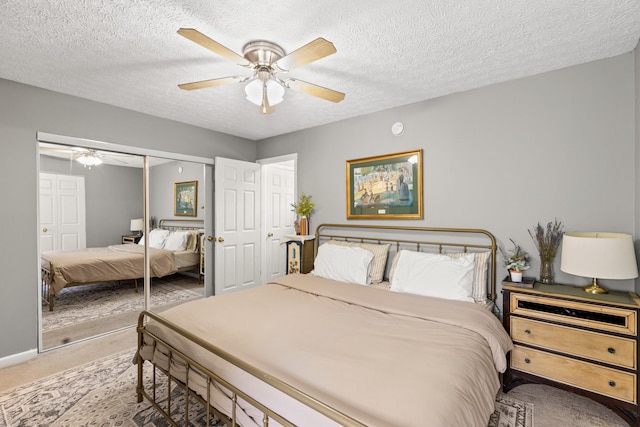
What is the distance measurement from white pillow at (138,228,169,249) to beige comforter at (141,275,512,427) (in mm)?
1751

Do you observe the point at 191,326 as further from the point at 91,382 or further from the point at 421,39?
the point at 421,39

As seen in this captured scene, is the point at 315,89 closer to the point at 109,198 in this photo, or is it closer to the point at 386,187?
the point at 386,187

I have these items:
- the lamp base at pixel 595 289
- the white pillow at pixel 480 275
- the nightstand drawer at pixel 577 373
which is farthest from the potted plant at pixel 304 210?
the lamp base at pixel 595 289

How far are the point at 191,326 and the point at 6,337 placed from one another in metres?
2.13

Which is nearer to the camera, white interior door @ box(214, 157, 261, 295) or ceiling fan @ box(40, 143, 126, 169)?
ceiling fan @ box(40, 143, 126, 169)

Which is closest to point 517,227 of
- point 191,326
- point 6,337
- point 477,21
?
point 477,21

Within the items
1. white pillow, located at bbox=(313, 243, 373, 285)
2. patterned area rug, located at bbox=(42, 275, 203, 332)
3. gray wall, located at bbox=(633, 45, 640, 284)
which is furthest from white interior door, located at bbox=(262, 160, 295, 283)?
gray wall, located at bbox=(633, 45, 640, 284)

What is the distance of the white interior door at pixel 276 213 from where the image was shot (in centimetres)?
486

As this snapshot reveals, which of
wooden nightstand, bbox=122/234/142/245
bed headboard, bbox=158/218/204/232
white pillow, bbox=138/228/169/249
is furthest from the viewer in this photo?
bed headboard, bbox=158/218/204/232

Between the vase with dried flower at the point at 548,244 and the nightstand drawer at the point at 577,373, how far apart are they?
612 mm

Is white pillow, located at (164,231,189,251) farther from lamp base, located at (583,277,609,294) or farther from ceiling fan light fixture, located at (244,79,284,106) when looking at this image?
lamp base, located at (583,277,609,294)

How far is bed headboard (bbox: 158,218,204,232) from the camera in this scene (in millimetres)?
3737

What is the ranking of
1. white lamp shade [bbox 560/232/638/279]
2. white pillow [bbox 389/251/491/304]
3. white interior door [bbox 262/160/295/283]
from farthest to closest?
white interior door [bbox 262/160/295/283] → white pillow [bbox 389/251/491/304] → white lamp shade [bbox 560/232/638/279]

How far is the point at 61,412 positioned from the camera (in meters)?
2.03
